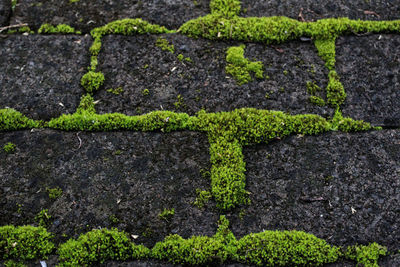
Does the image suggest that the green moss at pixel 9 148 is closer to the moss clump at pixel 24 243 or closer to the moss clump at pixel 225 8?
the moss clump at pixel 24 243

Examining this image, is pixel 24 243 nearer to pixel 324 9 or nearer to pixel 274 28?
pixel 274 28

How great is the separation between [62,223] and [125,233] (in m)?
0.35

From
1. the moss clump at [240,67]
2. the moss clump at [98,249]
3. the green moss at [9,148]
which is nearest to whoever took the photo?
the moss clump at [98,249]

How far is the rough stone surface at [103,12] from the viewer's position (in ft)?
9.22

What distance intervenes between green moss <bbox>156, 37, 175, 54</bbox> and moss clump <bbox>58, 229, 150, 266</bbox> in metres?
1.39

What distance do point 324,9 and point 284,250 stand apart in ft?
6.41

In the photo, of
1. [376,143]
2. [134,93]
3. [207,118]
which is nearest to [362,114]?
[376,143]

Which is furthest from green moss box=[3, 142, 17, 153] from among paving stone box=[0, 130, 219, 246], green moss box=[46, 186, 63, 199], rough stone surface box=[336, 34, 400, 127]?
rough stone surface box=[336, 34, 400, 127]

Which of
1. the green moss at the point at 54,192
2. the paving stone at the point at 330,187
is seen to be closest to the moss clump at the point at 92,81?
the green moss at the point at 54,192

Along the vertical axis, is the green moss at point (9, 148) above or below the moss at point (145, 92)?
below

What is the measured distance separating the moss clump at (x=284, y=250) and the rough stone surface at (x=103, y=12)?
5.67ft

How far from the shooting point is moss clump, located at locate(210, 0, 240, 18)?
2.80 m

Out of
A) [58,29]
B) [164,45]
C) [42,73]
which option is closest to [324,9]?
[164,45]

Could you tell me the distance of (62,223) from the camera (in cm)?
194
